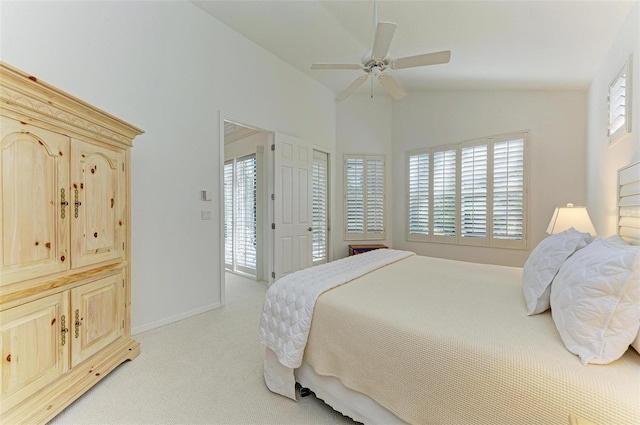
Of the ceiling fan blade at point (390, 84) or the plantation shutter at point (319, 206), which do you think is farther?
the plantation shutter at point (319, 206)

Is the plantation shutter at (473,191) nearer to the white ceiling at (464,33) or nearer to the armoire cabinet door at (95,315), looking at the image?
the white ceiling at (464,33)

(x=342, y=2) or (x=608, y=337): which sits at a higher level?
(x=342, y=2)

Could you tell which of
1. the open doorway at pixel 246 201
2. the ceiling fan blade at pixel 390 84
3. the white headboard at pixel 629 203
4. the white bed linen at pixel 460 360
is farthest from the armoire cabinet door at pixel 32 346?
→ the white headboard at pixel 629 203

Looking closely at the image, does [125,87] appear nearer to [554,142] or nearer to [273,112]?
[273,112]

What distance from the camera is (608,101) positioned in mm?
2322

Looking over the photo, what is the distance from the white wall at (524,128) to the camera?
127 inches

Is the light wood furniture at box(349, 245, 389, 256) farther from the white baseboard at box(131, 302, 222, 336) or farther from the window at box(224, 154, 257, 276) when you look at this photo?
the white baseboard at box(131, 302, 222, 336)

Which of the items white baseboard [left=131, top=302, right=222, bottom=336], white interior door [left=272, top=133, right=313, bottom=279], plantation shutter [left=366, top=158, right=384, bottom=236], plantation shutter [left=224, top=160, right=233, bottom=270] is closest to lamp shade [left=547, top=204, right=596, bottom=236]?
Answer: plantation shutter [left=366, top=158, right=384, bottom=236]

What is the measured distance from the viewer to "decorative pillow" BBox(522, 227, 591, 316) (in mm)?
1259

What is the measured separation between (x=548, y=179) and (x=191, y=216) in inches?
171

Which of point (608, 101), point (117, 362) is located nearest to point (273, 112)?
point (117, 362)

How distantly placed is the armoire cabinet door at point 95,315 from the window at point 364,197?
342 centimetres

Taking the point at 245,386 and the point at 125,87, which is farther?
the point at 125,87

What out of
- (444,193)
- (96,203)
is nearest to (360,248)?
(444,193)
